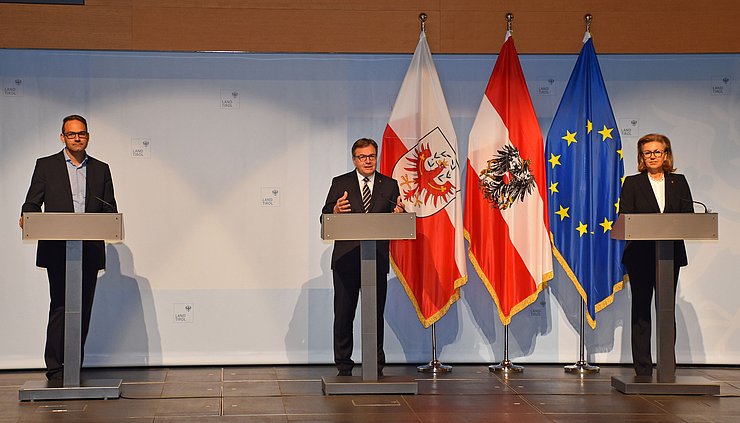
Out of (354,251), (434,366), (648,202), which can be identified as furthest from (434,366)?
(648,202)

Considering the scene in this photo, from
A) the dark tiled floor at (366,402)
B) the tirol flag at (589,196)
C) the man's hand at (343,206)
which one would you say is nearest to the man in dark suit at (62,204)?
the dark tiled floor at (366,402)

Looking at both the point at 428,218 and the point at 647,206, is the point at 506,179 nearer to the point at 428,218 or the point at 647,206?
the point at 428,218

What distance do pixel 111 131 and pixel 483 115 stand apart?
2.93 metres

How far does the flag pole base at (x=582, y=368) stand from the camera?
289 inches

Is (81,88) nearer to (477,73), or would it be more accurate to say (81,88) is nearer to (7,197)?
(7,197)

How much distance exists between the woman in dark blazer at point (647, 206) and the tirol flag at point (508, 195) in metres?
0.92

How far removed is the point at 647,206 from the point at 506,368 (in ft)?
5.86

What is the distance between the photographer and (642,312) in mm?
6539

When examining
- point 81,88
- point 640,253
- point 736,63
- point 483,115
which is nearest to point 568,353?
point 640,253

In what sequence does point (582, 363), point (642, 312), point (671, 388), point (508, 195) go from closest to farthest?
1. point (671, 388)
2. point (642, 312)
3. point (508, 195)
4. point (582, 363)

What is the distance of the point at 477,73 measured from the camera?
7.81 meters

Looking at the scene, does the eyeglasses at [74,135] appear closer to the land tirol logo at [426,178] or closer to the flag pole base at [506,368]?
the land tirol logo at [426,178]

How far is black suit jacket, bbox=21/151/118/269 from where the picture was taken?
632cm

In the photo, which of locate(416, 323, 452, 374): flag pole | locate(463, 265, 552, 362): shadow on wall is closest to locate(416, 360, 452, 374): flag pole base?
locate(416, 323, 452, 374): flag pole
